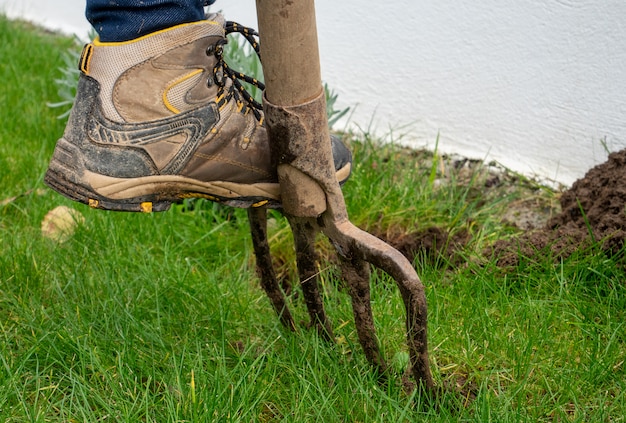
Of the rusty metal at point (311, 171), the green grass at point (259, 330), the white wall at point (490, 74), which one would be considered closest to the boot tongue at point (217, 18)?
the rusty metal at point (311, 171)

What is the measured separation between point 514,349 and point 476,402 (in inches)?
11.5

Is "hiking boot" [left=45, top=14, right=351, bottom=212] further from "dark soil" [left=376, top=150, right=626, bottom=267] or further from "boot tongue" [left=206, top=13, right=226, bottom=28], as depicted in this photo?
"dark soil" [left=376, top=150, right=626, bottom=267]

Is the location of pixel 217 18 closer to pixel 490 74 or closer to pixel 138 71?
pixel 138 71

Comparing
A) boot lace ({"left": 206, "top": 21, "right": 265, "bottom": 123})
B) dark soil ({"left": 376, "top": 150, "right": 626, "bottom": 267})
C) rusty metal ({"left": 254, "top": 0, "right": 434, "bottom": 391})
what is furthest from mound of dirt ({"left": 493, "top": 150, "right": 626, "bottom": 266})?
boot lace ({"left": 206, "top": 21, "right": 265, "bottom": 123})

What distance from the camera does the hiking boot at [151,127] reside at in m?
1.66

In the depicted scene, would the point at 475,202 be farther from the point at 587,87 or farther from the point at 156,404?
the point at 156,404

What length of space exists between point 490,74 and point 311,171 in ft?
4.78

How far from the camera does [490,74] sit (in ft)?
9.48

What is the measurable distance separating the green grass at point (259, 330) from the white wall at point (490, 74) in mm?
337

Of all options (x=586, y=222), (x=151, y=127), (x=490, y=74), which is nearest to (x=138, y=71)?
(x=151, y=127)

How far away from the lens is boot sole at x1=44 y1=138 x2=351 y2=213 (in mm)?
1657

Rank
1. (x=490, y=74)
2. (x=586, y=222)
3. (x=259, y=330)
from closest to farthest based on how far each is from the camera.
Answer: (x=259, y=330) → (x=586, y=222) → (x=490, y=74)

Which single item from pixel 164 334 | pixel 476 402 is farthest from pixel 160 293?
pixel 476 402

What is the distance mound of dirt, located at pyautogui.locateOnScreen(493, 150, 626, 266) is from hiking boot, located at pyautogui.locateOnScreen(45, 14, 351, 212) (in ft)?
3.41
